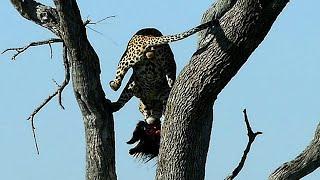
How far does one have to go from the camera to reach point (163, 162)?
577 cm

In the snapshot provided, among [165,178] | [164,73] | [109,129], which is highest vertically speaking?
[164,73]

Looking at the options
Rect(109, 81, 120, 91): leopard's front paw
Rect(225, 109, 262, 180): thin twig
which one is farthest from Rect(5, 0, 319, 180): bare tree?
Rect(109, 81, 120, 91): leopard's front paw

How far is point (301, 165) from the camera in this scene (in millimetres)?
6086

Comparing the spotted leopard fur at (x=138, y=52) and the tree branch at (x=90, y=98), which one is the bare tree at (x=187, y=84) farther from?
the spotted leopard fur at (x=138, y=52)

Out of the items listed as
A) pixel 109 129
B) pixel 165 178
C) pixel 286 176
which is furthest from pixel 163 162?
pixel 286 176

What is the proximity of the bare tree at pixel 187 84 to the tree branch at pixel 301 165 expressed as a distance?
0.01 m

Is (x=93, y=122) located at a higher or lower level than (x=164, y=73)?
lower

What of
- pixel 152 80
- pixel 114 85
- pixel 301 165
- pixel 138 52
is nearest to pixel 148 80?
pixel 152 80

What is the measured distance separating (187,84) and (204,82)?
13 cm

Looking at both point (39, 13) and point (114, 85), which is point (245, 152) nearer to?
point (114, 85)

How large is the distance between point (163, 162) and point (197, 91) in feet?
1.94

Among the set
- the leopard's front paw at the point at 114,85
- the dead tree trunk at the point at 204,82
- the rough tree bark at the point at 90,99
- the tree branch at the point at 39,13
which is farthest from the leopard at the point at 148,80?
the dead tree trunk at the point at 204,82

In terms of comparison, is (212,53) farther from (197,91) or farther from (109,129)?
(109,129)

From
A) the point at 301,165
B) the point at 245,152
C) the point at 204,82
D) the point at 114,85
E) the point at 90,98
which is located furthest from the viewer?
the point at 114,85
